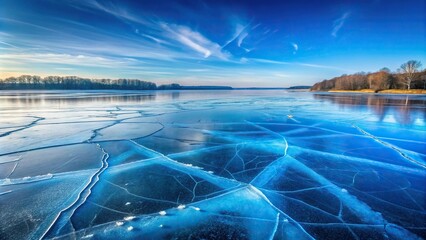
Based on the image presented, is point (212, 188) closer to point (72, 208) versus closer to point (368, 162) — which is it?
point (72, 208)

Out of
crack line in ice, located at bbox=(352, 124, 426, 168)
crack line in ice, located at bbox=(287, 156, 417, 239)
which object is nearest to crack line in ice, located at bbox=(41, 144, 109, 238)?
crack line in ice, located at bbox=(287, 156, 417, 239)

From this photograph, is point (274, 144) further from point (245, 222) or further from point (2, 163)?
point (2, 163)

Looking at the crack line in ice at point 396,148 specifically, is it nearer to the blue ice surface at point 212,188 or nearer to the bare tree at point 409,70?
the blue ice surface at point 212,188

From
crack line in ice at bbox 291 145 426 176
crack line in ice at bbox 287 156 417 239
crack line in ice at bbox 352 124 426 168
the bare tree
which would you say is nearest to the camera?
crack line in ice at bbox 287 156 417 239

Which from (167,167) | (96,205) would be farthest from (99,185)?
(167,167)

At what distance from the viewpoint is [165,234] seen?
6.73 feet

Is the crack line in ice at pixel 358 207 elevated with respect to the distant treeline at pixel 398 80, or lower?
lower

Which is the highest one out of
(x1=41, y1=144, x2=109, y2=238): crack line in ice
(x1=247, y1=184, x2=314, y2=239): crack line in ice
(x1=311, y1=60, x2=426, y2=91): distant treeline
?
(x1=311, y1=60, x2=426, y2=91): distant treeline

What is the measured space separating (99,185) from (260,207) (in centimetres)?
225

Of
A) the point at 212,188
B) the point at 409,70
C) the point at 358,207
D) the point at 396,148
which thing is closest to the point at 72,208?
the point at 212,188

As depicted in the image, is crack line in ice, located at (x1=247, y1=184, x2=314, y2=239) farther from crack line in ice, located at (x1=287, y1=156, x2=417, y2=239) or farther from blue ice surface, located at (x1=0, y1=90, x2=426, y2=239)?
crack line in ice, located at (x1=287, y1=156, x2=417, y2=239)

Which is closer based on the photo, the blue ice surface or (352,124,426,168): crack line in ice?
the blue ice surface

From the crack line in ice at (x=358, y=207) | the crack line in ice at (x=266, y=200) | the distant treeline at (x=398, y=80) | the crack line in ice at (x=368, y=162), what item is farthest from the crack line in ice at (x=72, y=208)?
the distant treeline at (x=398, y=80)

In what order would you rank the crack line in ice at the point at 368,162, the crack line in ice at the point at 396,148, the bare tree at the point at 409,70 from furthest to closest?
the bare tree at the point at 409,70, the crack line in ice at the point at 396,148, the crack line in ice at the point at 368,162
